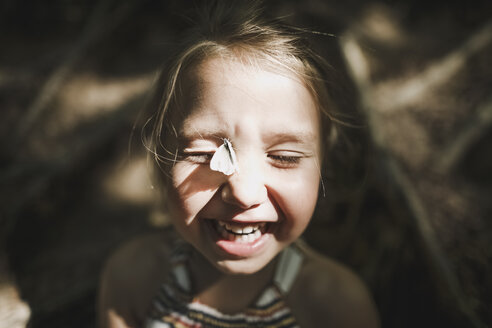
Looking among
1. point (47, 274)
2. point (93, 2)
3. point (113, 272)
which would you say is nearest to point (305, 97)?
point (113, 272)

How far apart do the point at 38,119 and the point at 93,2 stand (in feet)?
3.50

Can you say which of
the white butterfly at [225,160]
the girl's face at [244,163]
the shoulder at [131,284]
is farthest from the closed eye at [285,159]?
the shoulder at [131,284]

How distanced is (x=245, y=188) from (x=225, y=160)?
82mm

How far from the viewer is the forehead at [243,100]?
0.83 m

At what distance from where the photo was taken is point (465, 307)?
122 centimetres

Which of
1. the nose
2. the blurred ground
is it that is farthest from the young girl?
the blurred ground

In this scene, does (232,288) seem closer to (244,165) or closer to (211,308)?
(211,308)

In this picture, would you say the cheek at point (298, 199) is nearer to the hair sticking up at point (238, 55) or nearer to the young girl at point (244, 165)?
the young girl at point (244, 165)

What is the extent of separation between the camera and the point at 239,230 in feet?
3.05

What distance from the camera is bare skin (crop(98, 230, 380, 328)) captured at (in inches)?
46.0

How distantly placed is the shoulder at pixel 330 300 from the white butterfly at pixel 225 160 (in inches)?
23.4

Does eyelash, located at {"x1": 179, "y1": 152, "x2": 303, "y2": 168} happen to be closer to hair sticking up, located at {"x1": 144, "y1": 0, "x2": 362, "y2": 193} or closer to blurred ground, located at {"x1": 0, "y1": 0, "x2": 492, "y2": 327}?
hair sticking up, located at {"x1": 144, "y1": 0, "x2": 362, "y2": 193}

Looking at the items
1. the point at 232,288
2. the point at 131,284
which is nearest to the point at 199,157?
the point at 232,288

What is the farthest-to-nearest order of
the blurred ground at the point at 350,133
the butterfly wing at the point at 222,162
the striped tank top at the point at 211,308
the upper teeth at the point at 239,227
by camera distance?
1. the blurred ground at the point at 350,133
2. the striped tank top at the point at 211,308
3. the upper teeth at the point at 239,227
4. the butterfly wing at the point at 222,162
